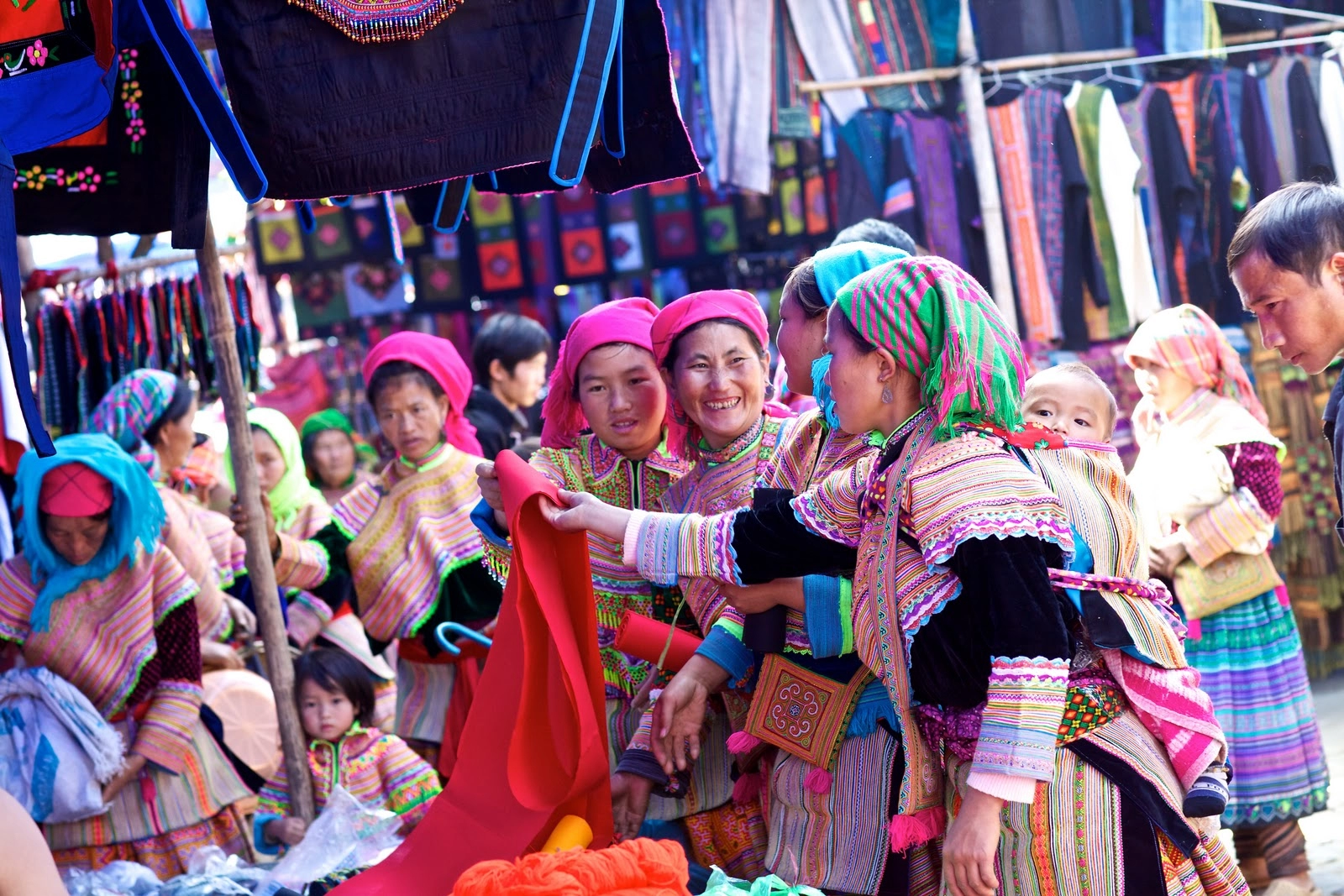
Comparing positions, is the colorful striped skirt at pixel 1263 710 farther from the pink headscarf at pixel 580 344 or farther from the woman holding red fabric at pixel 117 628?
the woman holding red fabric at pixel 117 628

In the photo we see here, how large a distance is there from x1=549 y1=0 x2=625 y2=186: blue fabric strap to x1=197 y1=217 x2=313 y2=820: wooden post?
1294 mm

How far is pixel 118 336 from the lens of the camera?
598 centimetres

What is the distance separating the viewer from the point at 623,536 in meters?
2.61

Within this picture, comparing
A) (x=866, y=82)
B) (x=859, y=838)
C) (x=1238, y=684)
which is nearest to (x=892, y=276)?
(x=859, y=838)

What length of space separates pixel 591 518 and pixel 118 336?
4.04 metres

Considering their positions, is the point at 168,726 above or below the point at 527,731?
below

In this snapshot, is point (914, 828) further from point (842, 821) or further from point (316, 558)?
point (316, 558)

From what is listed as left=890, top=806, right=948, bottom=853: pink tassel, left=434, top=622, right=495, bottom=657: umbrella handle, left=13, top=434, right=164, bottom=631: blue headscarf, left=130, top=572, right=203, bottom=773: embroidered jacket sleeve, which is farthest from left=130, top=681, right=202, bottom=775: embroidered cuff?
left=890, top=806, right=948, bottom=853: pink tassel

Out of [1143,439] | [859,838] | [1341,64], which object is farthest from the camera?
[1341,64]

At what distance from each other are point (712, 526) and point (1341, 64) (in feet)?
17.0

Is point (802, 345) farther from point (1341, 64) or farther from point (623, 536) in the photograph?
point (1341, 64)

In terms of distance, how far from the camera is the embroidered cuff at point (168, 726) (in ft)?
13.3

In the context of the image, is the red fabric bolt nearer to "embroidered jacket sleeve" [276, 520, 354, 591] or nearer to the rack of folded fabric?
"embroidered jacket sleeve" [276, 520, 354, 591]

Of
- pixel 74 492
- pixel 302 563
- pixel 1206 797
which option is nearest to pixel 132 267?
pixel 302 563
